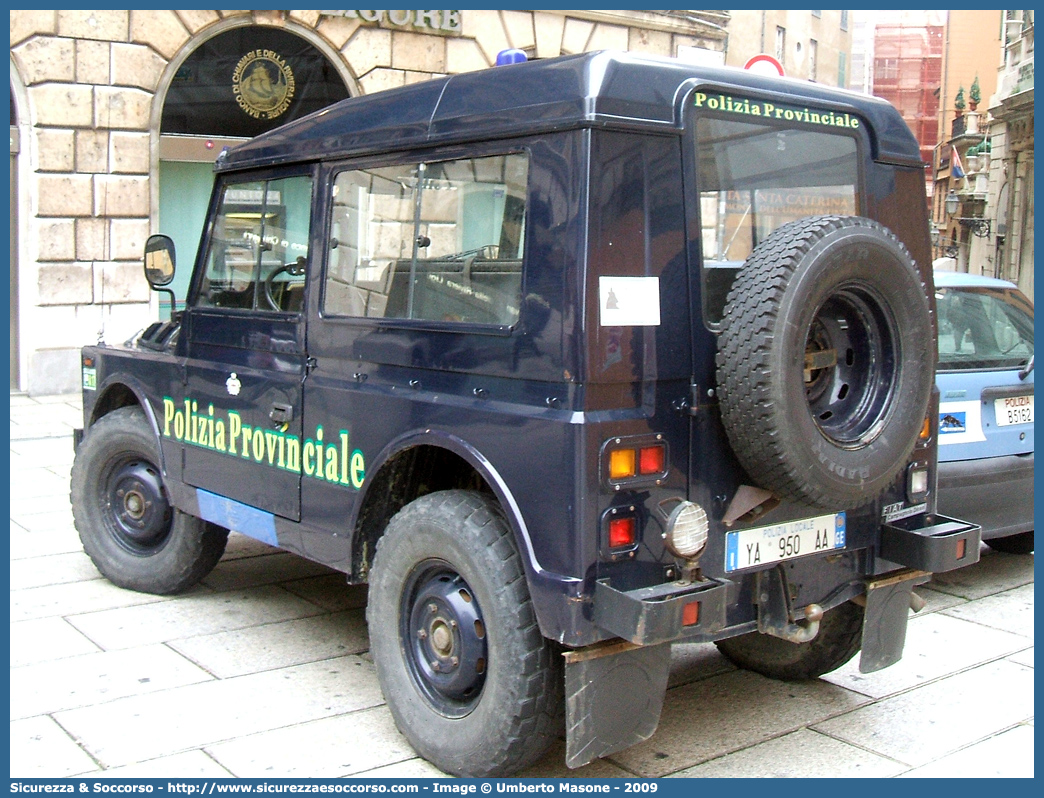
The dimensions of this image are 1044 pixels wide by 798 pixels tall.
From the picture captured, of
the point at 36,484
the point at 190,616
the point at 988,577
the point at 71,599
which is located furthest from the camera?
the point at 36,484

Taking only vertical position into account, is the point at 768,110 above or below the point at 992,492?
above

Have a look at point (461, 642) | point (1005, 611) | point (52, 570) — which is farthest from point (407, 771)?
point (1005, 611)

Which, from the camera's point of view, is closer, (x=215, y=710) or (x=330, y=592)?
(x=215, y=710)

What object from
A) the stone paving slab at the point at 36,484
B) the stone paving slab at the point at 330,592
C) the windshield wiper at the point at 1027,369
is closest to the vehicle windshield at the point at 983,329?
the windshield wiper at the point at 1027,369

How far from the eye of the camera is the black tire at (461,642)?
3.53m

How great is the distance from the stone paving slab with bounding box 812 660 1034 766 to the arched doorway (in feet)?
34.1

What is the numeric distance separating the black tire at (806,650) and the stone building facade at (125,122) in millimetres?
8434

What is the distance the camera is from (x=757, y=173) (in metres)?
3.84

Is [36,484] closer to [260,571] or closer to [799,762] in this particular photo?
[260,571]

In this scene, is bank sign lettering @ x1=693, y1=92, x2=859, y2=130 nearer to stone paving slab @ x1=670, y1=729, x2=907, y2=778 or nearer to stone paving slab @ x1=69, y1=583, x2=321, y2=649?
stone paving slab @ x1=670, y1=729, x2=907, y2=778

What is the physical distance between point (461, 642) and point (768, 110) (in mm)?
2001

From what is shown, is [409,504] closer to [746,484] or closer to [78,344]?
[746,484]

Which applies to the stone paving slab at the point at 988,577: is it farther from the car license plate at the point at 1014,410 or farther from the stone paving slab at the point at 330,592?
the stone paving slab at the point at 330,592

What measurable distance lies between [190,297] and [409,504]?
2052 mm
